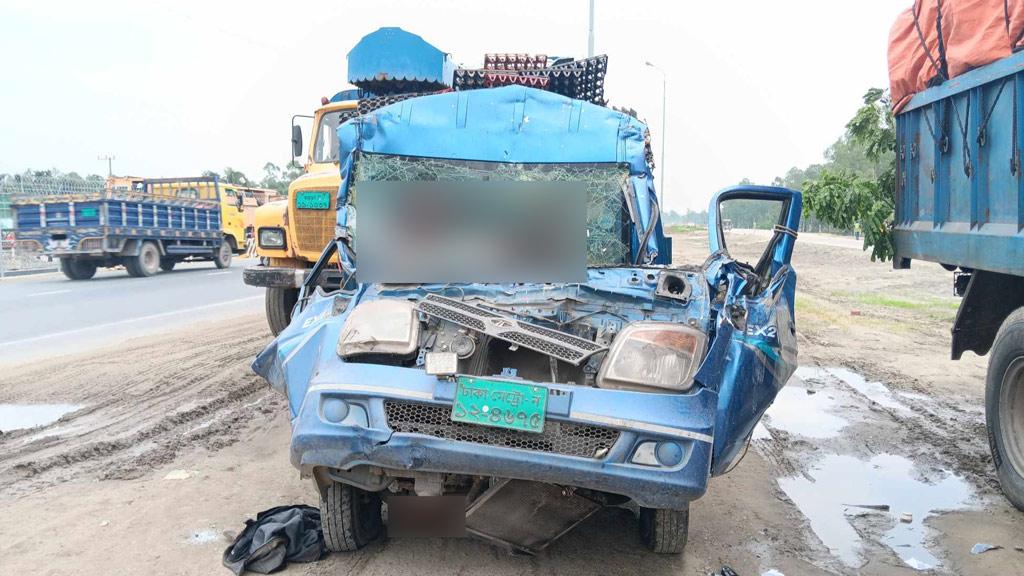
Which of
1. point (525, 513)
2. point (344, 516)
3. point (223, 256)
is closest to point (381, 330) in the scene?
point (344, 516)

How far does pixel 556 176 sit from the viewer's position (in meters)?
5.50

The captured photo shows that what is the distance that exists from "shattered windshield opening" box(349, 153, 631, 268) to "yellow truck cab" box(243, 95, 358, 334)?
2.21 meters

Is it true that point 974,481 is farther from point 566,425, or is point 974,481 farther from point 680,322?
point 566,425

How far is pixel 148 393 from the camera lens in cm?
727

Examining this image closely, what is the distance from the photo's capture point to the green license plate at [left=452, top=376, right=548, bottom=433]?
3314 millimetres

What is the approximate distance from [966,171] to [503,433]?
12.5 feet

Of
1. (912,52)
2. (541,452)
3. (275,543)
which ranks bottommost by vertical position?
(275,543)

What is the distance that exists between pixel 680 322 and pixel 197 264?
2776 centimetres

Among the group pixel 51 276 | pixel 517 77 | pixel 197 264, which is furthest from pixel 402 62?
pixel 197 264

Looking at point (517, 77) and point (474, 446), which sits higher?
point (517, 77)

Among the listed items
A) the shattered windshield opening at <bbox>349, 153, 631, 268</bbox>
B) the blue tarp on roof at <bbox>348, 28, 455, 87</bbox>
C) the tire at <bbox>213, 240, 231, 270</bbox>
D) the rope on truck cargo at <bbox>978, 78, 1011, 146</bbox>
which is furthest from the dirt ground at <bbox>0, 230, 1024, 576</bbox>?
the tire at <bbox>213, 240, 231, 270</bbox>

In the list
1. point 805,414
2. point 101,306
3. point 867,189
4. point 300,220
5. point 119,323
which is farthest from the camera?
point 101,306

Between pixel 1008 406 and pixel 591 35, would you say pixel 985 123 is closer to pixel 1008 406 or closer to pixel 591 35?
pixel 1008 406

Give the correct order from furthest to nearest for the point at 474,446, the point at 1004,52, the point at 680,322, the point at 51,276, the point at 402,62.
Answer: the point at 51,276 → the point at 402,62 → the point at 1004,52 → the point at 680,322 → the point at 474,446
